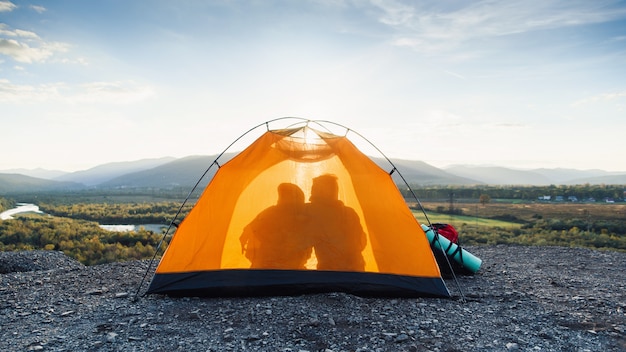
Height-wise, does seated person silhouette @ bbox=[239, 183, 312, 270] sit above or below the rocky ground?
above

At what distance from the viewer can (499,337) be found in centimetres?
502

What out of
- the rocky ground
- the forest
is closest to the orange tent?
the rocky ground

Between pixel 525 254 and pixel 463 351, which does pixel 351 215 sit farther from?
pixel 525 254

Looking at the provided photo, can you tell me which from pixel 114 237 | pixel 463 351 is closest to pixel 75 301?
pixel 463 351

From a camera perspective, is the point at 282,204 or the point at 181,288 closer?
the point at 181,288

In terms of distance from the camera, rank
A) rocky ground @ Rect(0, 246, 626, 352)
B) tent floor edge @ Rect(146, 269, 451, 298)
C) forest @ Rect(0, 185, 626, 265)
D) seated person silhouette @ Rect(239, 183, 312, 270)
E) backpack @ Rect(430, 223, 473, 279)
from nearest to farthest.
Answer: rocky ground @ Rect(0, 246, 626, 352), tent floor edge @ Rect(146, 269, 451, 298), seated person silhouette @ Rect(239, 183, 312, 270), backpack @ Rect(430, 223, 473, 279), forest @ Rect(0, 185, 626, 265)

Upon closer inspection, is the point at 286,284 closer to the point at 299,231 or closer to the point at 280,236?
the point at 280,236

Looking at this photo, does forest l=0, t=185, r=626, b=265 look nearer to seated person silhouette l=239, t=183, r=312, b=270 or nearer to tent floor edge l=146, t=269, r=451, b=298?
tent floor edge l=146, t=269, r=451, b=298

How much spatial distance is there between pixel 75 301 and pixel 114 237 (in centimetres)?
1455

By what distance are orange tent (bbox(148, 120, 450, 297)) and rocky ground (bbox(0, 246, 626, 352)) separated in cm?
29

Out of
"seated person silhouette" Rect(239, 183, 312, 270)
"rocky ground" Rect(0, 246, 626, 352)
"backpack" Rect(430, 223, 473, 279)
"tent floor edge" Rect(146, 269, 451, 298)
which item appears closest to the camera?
"rocky ground" Rect(0, 246, 626, 352)

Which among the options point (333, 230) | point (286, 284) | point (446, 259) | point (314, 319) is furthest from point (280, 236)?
point (446, 259)

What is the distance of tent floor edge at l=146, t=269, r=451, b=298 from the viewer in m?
6.43

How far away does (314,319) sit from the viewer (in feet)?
17.7
